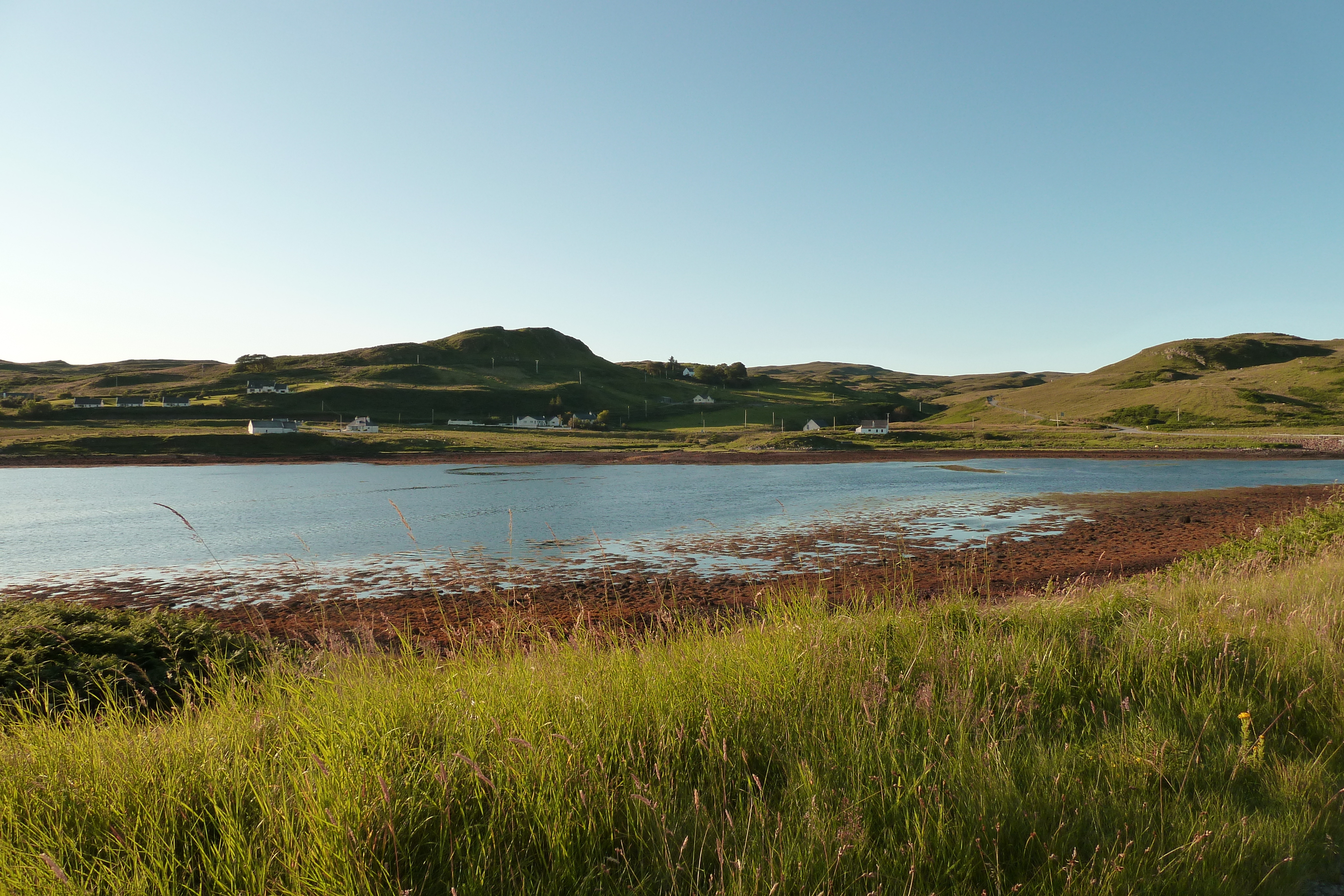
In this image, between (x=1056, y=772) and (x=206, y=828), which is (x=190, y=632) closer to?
(x=206, y=828)

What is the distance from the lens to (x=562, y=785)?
3.36 m

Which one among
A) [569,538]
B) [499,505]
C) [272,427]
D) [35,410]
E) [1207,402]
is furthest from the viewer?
[1207,402]

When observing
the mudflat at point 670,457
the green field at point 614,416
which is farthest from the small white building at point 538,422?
the mudflat at point 670,457

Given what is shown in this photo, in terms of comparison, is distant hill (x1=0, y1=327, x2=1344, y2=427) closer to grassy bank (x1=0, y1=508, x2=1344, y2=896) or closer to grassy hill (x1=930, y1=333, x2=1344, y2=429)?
grassy hill (x1=930, y1=333, x2=1344, y2=429)

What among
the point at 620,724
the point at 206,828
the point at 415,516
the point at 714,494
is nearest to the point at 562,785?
the point at 620,724

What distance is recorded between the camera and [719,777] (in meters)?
3.84

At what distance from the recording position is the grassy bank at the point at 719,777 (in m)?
2.99

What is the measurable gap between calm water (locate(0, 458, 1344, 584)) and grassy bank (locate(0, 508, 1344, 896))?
5.16 meters

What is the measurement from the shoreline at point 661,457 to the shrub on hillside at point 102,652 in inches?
2565

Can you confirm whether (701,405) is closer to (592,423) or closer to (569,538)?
(592,423)

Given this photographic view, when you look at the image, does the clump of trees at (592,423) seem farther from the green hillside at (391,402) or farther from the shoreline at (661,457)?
the shoreline at (661,457)

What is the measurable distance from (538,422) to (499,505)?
404 feet

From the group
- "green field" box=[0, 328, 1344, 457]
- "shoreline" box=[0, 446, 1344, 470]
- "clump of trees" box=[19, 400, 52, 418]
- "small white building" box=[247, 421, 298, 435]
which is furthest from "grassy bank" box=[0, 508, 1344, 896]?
"clump of trees" box=[19, 400, 52, 418]

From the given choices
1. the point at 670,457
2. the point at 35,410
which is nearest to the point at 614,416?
the point at 670,457
